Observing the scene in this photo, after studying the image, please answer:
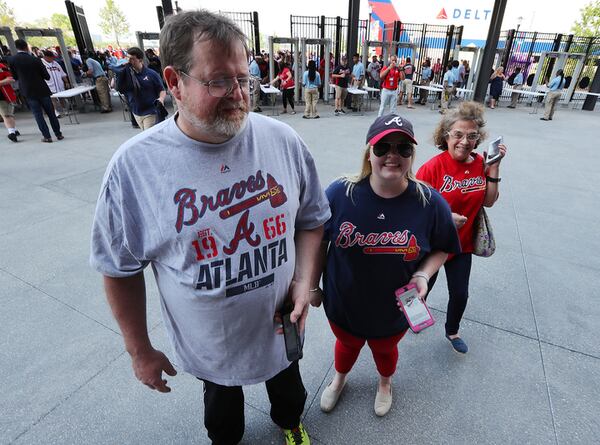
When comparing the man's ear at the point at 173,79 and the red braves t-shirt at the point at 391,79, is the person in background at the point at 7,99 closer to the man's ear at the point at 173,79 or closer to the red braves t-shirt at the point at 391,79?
the man's ear at the point at 173,79

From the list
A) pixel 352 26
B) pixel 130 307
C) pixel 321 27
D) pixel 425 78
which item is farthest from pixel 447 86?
pixel 130 307

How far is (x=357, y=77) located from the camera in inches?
485

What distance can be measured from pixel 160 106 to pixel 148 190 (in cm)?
673

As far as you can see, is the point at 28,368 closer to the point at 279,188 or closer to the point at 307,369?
the point at 307,369

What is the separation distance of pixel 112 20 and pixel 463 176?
201 ft

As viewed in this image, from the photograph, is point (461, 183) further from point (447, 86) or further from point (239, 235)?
point (447, 86)

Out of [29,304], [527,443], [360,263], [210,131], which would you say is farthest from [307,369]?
[29,304]

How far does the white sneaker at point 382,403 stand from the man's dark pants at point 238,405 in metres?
0.53

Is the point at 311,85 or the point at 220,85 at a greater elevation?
the point at 220,85

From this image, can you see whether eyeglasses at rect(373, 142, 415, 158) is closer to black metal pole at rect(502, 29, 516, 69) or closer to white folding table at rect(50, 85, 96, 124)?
white folding table at rect(50, 85, 96, 124)

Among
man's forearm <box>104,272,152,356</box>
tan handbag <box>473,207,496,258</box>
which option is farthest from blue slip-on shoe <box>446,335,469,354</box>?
man's forearm <box>104,272,152,356</box>

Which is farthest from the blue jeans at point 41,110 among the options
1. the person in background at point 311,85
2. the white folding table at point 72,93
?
the person in background at point 311,85

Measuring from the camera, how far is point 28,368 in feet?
7.41

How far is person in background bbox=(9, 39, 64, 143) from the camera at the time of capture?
7031 mm
